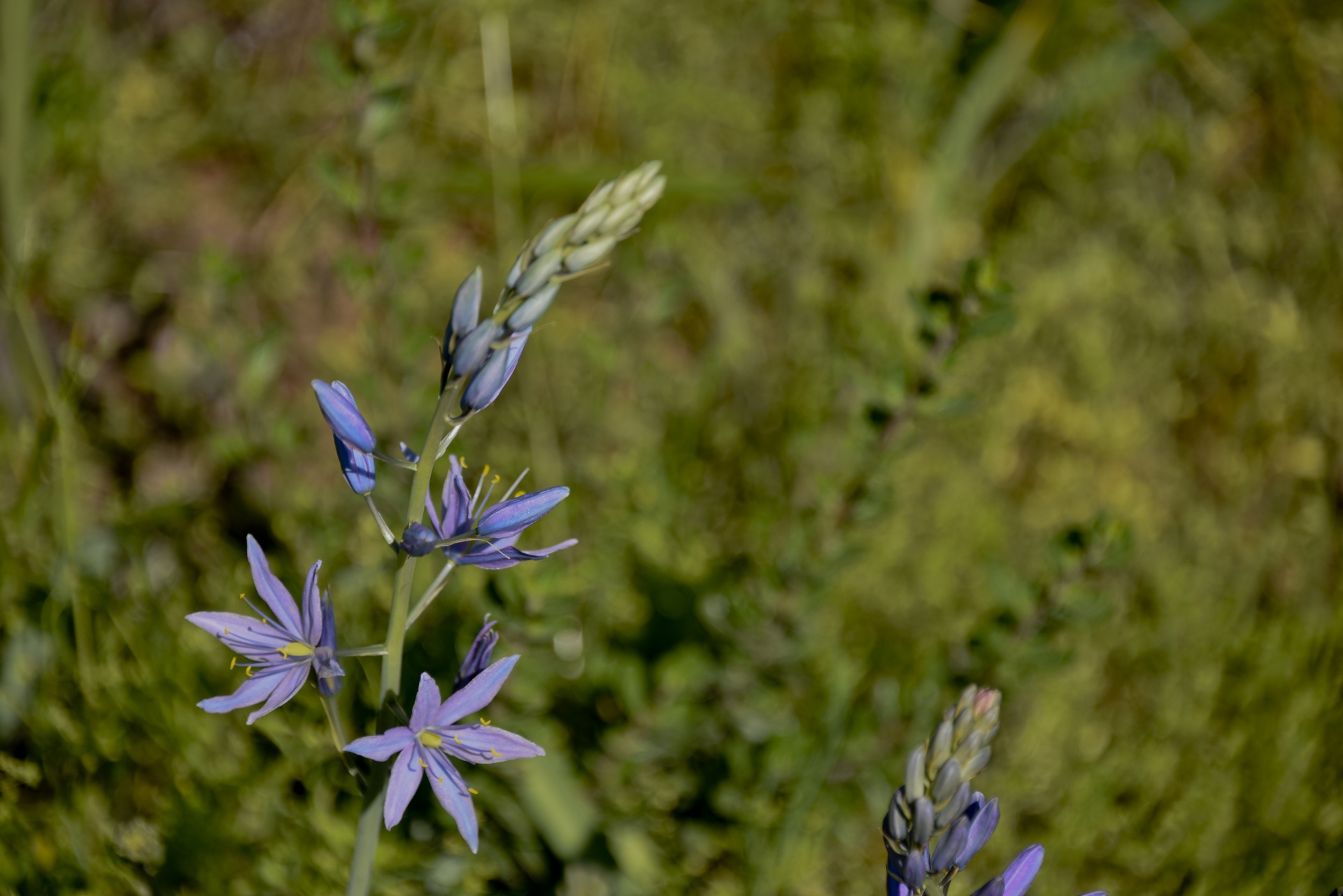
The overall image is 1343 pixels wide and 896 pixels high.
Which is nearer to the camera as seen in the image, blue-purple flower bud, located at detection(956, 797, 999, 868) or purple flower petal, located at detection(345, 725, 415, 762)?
purple flower petal, located at detection(345, 725, 415, 762)

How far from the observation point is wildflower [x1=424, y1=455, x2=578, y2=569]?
132 centimetres

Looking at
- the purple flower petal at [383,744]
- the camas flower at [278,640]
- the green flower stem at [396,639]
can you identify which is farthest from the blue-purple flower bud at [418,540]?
the purple flower petal at [383,744]

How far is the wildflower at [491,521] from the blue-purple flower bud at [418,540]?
0.14 ft

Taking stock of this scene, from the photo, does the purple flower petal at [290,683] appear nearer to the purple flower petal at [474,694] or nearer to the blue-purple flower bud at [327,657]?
the blue-purple flower bud at [327,657]

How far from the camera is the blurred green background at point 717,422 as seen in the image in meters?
2.22

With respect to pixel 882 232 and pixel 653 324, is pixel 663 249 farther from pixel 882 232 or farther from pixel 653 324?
pixel 882 232

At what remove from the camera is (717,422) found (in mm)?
3520

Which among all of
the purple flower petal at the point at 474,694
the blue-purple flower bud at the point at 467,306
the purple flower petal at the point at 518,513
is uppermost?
the blue-purple flower bud at the point at 467,306

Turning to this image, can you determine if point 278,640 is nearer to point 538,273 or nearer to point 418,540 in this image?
point 418,540

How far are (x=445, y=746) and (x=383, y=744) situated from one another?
0.11m

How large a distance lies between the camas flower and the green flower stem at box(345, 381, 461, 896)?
0.23 feet

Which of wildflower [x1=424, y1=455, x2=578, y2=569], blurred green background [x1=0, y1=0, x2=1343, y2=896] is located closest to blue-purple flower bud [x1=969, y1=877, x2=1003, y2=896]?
wildflower [x1=424, y1=455, x2=578, y2=569]

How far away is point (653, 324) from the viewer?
321cm

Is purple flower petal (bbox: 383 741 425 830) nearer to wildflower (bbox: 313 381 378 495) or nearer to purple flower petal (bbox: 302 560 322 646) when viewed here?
purple flower petal (bbox: 302 560 322 646)
